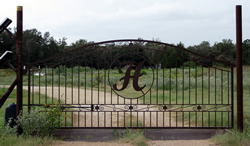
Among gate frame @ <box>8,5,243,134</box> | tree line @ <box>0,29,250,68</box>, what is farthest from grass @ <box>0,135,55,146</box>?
tree line @ <box>0,29,250,68</box>

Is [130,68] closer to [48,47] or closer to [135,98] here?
[135,98]

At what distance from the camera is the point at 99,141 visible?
651 centimetres

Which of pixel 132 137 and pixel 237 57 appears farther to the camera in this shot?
pixel 237 57

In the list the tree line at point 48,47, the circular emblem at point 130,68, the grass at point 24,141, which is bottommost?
the grass at point 24,141

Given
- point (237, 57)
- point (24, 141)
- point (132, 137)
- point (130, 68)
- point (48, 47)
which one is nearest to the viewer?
point (24, 141)

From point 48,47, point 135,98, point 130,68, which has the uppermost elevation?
point 48,47

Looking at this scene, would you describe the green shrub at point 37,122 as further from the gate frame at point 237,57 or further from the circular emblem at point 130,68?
the circular emblem at point 130,68

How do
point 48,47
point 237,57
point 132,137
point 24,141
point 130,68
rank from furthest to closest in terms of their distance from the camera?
point 48,47 < point 130,68 < point 237,57 < point 132,137 < point 24,141

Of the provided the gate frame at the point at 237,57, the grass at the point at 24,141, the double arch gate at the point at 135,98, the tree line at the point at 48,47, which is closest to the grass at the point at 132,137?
the double arch gate at the point at 135,98

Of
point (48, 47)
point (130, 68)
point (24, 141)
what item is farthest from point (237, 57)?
point (48, 47)

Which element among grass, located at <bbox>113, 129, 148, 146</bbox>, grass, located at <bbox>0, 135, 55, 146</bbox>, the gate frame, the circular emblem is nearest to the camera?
grass, located at <bbox>0, 135, 55, 146</bbox>

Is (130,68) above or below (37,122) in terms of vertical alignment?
above

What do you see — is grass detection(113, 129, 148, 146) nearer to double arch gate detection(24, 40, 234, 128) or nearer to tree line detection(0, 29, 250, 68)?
double arch gate detection(24, 40, 234, 128)

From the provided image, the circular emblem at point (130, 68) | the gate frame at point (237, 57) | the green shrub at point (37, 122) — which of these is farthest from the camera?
the circular emblem at point (130, 68)
